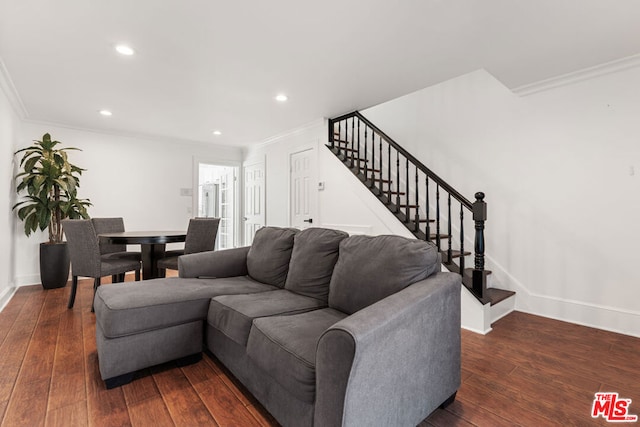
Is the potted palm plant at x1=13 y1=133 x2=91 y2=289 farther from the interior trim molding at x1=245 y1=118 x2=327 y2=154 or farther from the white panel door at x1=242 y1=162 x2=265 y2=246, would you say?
the interior trim molding at x1=245 y1=118 x2=327 y2=154

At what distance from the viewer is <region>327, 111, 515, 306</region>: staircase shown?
2.78 m

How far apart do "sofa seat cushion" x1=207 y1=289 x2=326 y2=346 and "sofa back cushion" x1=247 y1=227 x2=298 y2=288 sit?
0.88 ft

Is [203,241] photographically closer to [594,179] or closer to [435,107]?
[435,107]

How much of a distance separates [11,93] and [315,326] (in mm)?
4306

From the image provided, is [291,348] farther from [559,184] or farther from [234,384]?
[559,184]

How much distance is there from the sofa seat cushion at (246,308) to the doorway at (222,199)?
4.42m

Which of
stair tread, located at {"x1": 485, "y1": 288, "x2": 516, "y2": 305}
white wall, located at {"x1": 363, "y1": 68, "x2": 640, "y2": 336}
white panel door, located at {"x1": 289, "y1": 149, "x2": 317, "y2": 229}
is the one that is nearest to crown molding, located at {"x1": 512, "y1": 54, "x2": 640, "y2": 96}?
white wall, located at {"x1": 363, "y1": 68, "x2": 640, "y2": 336}

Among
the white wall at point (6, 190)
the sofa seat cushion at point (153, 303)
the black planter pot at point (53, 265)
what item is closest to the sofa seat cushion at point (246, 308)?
the sofa seat cushion at point (153, 303)

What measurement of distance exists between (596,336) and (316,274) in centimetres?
250

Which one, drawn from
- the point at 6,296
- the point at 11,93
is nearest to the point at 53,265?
the point at 6,296

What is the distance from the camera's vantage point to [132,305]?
180 centimetres

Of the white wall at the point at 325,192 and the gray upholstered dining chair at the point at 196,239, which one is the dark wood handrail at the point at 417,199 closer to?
the white wall at the point at 325,192

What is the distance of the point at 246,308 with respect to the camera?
69.2 inches

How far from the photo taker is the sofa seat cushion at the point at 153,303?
1.75 metres
